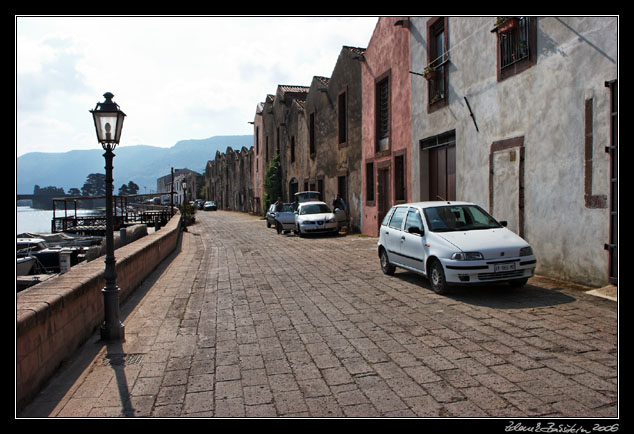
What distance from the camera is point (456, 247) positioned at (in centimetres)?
765

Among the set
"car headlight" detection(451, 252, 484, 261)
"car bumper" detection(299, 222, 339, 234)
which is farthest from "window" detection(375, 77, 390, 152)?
"car headlight" detection(451, 252, 484, 261)

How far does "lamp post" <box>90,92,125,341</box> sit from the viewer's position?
18.9ft

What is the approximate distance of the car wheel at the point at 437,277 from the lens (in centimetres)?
777

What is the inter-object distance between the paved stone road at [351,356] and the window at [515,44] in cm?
451

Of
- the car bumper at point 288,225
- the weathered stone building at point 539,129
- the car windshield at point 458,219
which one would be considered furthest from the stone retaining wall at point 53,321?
the car bumper at point 288,225

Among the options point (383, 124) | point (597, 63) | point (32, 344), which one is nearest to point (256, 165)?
point (383, 124)

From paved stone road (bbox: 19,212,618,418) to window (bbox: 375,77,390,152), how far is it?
10480 mm

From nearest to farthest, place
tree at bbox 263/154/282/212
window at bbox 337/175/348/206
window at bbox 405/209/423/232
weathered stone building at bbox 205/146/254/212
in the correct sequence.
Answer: window at bbox 405/209/423/232
window at bbox 337/175/348/206
tree at bbox 263/154/282/212
weathered stone building at bbox 205/146/254/212

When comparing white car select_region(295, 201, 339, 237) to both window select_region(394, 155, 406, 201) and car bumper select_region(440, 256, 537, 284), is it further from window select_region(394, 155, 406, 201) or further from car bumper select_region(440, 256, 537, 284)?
car bumper select_region(440, 256, 537, 284)

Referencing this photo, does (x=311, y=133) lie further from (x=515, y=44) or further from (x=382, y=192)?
(x=515, y=44)

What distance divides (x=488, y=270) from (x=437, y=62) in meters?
8.32

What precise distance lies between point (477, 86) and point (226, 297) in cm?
781

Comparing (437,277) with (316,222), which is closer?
(437,277)

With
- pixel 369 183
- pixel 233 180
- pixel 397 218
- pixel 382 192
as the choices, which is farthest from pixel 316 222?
pixel 233 180
